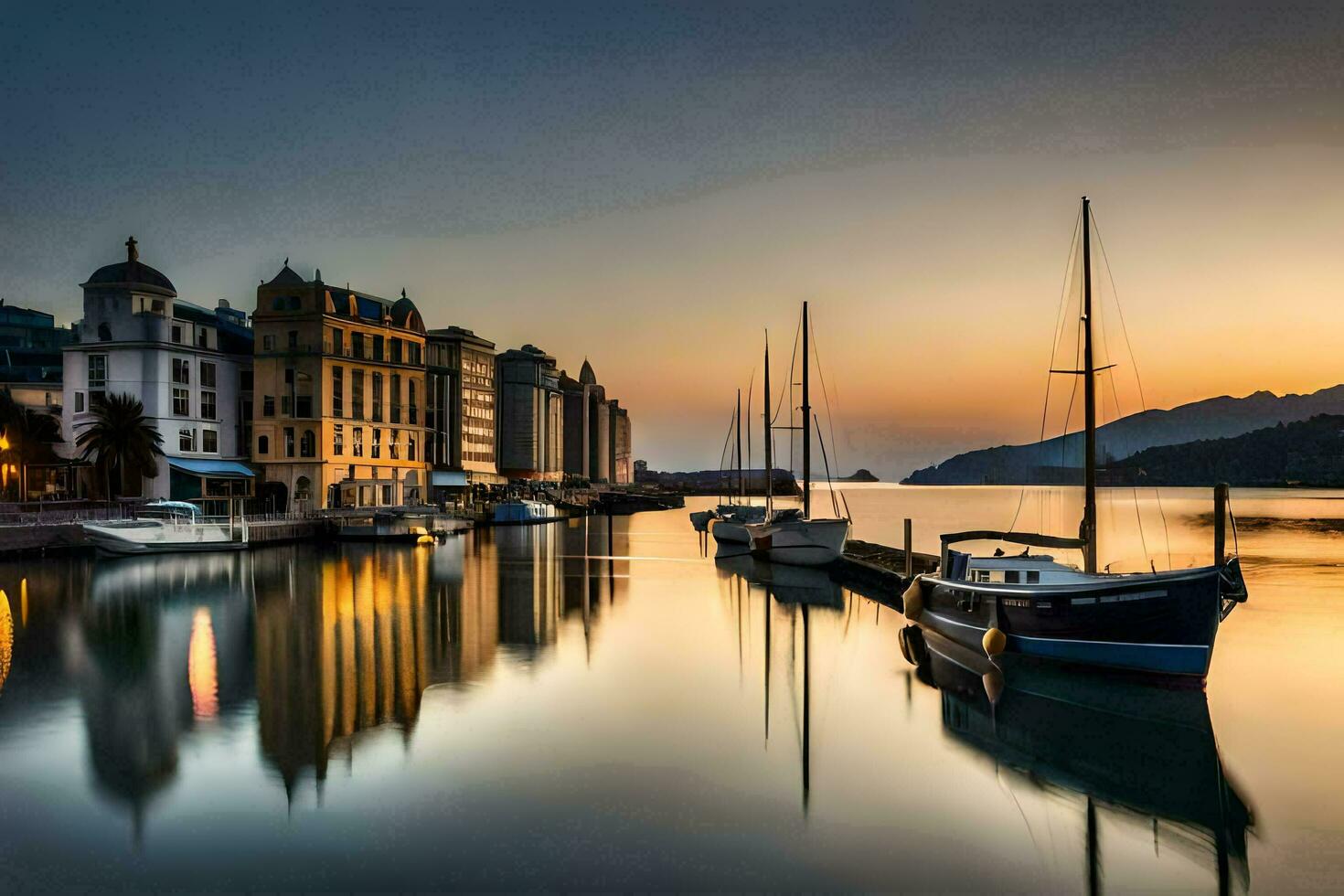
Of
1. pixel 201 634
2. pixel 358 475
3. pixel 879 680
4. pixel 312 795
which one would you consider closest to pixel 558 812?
pixel 312 795

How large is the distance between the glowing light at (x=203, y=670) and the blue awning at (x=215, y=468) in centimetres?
3978

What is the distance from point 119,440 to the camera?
6047 cm

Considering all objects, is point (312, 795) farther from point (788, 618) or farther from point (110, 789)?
point (788, 618)

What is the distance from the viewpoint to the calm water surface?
38.5 feet

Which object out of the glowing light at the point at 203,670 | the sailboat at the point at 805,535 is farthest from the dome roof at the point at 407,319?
the glowing light at the point at 203,670

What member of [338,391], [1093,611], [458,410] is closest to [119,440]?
[338,391]

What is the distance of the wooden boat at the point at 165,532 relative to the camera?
5047cm

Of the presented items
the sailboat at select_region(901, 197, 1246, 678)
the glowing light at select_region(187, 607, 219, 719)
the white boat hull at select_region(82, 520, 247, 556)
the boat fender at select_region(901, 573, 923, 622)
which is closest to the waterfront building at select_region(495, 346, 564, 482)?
the white boat hull at select_region(82, 520, 247, 556)

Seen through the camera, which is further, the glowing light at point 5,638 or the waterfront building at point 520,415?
the waterfront building at point 520,415

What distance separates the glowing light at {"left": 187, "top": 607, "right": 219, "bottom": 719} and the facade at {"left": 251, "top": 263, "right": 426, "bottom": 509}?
4311 centimetres

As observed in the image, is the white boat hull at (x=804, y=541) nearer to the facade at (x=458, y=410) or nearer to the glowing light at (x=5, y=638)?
the glowing light at (x=5, y=638)

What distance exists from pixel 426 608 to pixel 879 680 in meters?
17.1

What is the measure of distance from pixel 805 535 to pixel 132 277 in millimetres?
48328

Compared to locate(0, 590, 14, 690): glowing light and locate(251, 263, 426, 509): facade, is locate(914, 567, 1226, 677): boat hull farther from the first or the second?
locate(251, 263, 426, 509): facade
